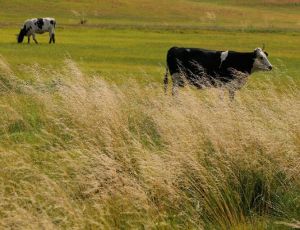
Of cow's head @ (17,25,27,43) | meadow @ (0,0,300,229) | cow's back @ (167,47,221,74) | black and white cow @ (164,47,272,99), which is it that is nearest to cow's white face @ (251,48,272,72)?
black and white cow @ (164,47,272,99)

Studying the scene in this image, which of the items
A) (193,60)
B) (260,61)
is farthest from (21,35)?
(260,61)

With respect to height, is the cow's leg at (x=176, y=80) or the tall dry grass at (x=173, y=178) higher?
the tall dry grass at (x=173, y=178)

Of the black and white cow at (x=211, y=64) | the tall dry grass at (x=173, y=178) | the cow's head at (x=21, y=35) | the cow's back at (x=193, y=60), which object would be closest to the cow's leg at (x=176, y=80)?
the black and white cow at (x=211, y=64)

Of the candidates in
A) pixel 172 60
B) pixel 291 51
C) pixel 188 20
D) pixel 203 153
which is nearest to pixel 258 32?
pixel 291 51

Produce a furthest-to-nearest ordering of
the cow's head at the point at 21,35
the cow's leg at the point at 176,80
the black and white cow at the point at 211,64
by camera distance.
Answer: the cow's head at the point at 21,35 < the cow's leg at the point at 176,80 < the black and white cow at the point at 211,64

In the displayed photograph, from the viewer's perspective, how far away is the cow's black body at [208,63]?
16.7 meters

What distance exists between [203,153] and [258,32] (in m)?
40.0

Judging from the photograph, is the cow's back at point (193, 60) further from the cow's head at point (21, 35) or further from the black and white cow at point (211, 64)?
the cow's head at point (21, 35)

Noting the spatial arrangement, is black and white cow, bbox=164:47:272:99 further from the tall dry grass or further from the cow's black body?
the tall dry grass

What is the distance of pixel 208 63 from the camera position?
16703 mm

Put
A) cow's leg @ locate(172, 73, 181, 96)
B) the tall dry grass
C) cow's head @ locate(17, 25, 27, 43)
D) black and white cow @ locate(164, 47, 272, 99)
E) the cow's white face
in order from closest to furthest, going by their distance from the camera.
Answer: the tall dry grass → black and white cow @ locate(164, 47, 272, 99) → cow's leg @ locate(172, 73, 181, 96) → the cow's white face → cow's head @ locate(17, 25, 27, 43)

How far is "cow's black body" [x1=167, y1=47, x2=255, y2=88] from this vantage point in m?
16.7

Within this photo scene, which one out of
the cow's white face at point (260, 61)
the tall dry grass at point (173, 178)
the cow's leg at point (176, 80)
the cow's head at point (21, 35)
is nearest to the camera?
the tall dry grass at point (173, 178)

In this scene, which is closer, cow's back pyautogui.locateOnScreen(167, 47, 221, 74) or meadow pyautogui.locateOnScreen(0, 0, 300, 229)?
meadow pyautogui.locateOnScreen(0, 0, 300, 229)
